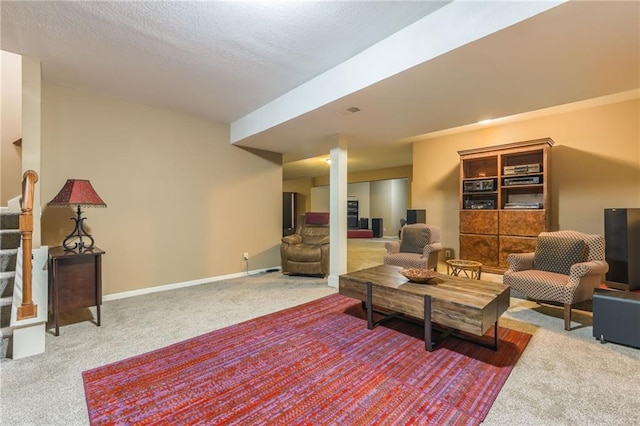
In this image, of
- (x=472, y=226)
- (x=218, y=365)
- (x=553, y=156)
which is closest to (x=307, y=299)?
(x=218, y=365)

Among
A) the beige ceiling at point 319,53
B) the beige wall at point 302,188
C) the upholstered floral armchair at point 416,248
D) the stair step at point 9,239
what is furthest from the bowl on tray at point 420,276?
the beige wall at point 302,188

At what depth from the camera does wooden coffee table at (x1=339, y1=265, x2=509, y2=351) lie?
1.96 m

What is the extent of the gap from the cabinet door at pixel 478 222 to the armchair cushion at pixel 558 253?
135cm

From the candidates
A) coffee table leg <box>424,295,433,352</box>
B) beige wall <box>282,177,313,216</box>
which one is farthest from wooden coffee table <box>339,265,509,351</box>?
beige wall <box>282,177,313,216</box>

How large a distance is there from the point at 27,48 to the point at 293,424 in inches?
142

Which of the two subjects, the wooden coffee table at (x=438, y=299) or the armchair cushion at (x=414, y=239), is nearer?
the wooden coffee table at (x=438, y=299)

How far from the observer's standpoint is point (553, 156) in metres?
4.37

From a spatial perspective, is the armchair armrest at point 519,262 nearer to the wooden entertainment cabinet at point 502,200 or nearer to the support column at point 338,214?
the wooden entertainment cabinet at point 502,200

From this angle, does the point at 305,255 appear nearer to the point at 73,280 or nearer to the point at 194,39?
the point at 73,280

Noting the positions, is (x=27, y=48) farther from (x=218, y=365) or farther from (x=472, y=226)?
(x=472, y=226)

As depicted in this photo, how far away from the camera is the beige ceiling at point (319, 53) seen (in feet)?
6.09

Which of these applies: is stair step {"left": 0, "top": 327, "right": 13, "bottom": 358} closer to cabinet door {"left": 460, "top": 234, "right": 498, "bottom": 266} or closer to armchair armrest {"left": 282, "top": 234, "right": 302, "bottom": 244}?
armchair armrest {"left": 282, "top": 234, "right": 302, "bottom": 244}

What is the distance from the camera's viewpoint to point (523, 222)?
4.33 metres

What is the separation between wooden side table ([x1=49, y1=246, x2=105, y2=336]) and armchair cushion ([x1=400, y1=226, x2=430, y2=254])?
4.03m
